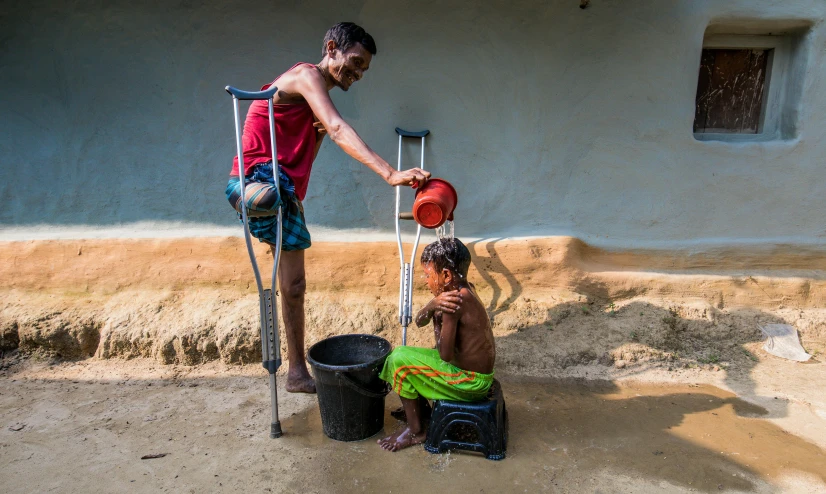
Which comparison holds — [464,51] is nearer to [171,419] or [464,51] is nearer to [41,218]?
[171,419]

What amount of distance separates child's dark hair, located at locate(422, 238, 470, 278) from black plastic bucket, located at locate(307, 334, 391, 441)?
1.85 feet

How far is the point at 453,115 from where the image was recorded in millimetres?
3895

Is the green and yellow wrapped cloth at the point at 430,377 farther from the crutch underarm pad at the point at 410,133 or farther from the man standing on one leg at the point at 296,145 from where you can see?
the crutch underarm pad at the point at 410,133

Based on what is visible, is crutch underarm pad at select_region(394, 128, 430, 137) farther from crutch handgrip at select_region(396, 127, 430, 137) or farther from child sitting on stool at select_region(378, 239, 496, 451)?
child sitting on stool at select_region(378, 239, 496, 451)

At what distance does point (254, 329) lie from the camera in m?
3.66

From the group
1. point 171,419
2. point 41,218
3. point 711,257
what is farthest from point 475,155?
point 41,218

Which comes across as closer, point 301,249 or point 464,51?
point 301,249

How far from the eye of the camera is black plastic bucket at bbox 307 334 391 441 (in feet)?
8.43

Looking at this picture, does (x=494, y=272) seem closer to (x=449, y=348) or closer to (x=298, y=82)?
(x=449, y=348)

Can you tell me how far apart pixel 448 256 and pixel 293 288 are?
1040mm

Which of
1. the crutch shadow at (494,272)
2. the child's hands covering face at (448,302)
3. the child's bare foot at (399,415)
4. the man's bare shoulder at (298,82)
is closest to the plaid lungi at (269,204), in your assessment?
the man's bare shoulder at (298,82)

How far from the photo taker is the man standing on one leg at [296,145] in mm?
2533

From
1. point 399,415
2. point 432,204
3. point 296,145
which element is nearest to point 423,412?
point 399,415

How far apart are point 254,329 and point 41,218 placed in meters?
1.92
